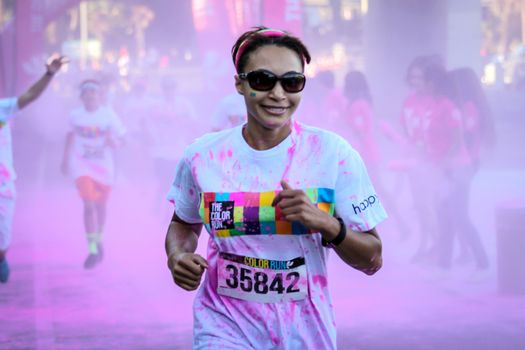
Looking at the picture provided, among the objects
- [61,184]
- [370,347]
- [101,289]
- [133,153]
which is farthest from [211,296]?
[61,184]

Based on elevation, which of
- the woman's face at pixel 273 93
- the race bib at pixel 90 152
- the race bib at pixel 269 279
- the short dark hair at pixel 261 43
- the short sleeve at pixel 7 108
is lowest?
the race bib at pixel 269 279

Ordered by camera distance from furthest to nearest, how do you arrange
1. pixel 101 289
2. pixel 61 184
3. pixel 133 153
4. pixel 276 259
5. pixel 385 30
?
pixel 61 184 < pixel 133 153 < pixel 385 30 < pixel 101 289 < pixel 276 259

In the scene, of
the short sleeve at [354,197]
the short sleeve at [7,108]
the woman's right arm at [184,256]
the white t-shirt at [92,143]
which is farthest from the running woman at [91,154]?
the short sleeve at [354,197]

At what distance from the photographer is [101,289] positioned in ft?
25.4

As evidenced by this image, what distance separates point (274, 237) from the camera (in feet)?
9.04

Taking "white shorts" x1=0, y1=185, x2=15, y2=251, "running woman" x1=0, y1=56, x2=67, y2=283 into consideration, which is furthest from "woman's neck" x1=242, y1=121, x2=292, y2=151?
"white shorts" x1=0, y1=185, x2=15, y2=251

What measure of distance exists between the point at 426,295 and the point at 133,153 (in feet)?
26.4

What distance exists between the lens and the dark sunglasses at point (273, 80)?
2754 millimetres

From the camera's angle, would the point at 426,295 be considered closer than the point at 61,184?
Yes

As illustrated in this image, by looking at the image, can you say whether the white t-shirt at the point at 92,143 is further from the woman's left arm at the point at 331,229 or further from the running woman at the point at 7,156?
the woman's left arm at the point at 331,229

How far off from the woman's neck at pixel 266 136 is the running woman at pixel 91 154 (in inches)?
235

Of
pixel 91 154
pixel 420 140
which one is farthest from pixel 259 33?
pixel 91 154

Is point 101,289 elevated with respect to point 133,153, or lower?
lower

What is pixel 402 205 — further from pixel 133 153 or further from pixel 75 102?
pixel 75 102
